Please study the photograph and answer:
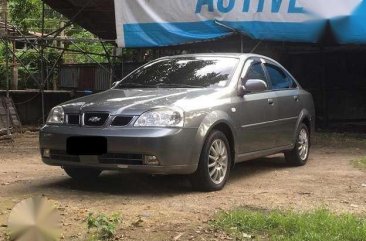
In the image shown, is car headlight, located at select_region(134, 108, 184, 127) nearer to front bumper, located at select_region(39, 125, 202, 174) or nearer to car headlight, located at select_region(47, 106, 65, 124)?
front bumper, located at select_region(39, 125, 202, 174)

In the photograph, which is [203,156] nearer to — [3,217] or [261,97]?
[261,97]

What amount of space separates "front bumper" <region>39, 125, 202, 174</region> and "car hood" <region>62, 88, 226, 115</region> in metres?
0.23

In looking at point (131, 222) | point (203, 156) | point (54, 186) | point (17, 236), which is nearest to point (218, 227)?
point (131, 222)

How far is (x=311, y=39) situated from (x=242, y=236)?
20.7 feet

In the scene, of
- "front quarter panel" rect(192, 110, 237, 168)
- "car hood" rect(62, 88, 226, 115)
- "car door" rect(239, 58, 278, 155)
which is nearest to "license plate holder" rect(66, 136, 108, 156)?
"car hood" rect(62, 88, 226, 115)

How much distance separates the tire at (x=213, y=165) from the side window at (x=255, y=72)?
1.08m

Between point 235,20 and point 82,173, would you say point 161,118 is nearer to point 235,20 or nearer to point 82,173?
point 82,173

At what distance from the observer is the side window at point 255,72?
23.9 ft

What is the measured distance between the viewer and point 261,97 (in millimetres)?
7383

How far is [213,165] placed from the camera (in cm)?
630

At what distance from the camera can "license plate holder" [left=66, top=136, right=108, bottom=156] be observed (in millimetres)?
5879

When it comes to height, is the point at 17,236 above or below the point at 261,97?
below

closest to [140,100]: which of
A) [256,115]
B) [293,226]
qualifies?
[256,115]

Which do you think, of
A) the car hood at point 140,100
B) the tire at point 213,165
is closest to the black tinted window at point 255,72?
the car hood at point 140,100
